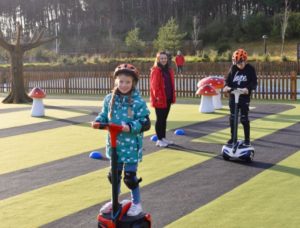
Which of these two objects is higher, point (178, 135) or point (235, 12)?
point (235, 12)

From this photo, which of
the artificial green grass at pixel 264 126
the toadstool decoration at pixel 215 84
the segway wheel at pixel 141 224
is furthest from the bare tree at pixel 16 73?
the segway wheel at pixel 141 224

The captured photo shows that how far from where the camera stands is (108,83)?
79.0 ft

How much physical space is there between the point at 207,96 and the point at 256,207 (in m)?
9.23

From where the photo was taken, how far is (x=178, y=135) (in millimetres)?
11469

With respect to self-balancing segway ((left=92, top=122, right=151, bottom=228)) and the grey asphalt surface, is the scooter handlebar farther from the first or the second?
the grey asphalt surface

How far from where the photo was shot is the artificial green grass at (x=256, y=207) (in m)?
5.46

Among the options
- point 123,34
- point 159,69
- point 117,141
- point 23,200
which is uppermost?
point 123,34

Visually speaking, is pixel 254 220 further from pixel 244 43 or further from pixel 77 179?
pixel 244 43

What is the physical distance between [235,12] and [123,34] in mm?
17876

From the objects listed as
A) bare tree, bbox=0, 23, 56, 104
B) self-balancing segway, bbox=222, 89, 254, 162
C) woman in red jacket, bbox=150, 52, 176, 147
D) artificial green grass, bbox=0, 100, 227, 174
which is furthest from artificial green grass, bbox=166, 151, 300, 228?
bare tree, bbox=0, 23, 56, 104

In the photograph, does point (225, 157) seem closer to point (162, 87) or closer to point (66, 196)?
point (162, 87)

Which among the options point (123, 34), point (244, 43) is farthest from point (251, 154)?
point (123, 34)

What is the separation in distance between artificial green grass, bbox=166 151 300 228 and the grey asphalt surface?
18 centimetres

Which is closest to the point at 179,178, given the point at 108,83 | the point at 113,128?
the point at 113,128
